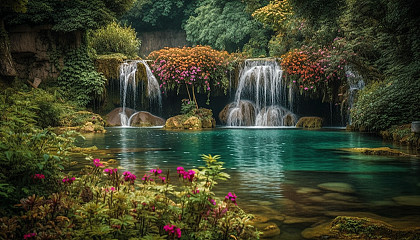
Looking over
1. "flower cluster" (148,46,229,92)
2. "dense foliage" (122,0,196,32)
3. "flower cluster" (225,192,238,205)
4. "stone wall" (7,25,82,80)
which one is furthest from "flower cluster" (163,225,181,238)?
"dense foliage" (122,0,196,32)

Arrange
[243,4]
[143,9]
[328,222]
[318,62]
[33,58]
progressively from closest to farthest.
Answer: [328,222]
[318,62]
[33,58]
[243,4]
[143,9]

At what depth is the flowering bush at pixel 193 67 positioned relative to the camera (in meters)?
20.5

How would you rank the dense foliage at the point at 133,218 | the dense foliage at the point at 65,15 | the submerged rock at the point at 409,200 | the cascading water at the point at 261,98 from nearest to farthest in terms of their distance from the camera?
the dense foliage at the point at 133,218 → the submerged rock at the point at 409,200 → the dense foliage at the point at 65,15 → the cascading water at the point at 261,98

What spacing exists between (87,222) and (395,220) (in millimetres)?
2907

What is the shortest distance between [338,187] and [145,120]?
58.6 feet

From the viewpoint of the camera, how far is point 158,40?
40406 millimetres

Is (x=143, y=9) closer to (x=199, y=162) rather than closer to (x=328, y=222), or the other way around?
(x=199, y=162)

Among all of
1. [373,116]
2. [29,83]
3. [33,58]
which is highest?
[33,58]

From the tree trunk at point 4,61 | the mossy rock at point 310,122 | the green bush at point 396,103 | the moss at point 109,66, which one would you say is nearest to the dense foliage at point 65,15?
the moss at point 109,66

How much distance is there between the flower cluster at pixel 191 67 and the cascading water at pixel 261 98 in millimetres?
1513

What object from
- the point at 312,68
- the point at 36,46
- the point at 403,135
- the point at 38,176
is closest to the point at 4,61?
the point at 36,46

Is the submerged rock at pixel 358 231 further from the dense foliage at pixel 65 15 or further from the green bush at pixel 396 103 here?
the dense foliage at pixel 65 15

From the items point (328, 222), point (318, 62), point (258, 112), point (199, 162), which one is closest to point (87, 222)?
point (328, 222)

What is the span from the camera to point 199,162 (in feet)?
25.5
